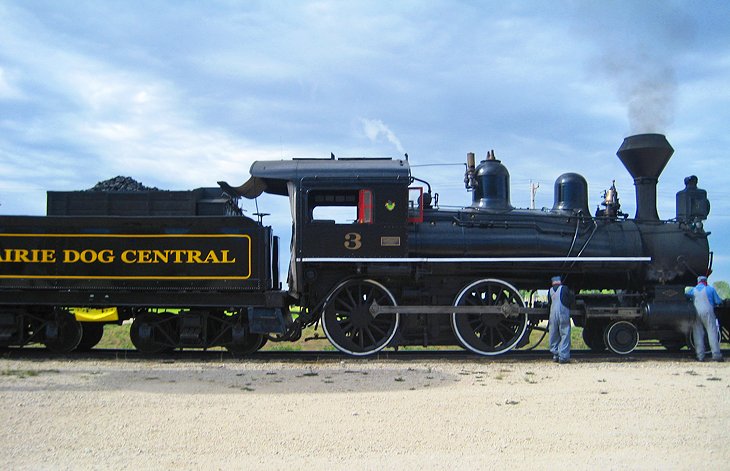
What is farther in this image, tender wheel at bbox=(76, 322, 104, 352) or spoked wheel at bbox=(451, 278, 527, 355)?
tender wheel at bbox=(76, 322, 104, 352)

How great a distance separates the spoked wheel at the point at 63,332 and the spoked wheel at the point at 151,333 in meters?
1.12

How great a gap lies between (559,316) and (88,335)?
29.1ft

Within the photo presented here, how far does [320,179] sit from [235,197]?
196 cm

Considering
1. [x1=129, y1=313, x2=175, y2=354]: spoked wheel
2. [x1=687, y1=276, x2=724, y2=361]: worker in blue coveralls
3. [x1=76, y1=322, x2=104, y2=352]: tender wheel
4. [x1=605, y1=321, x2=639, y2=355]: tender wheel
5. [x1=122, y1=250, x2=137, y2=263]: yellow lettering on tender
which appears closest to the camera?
[x1=122, y1=250, x2=137, y2=263]: yellow lettering on tender

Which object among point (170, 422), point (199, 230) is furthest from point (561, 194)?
point (170, 422)

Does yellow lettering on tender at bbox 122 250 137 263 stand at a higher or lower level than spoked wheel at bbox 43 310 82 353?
higher

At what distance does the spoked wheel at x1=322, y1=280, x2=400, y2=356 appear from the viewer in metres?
11.2

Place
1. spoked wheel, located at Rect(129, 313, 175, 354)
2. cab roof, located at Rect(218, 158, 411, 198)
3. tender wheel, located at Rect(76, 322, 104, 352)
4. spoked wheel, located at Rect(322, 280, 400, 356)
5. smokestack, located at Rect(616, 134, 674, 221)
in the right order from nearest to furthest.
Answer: cab roof, located at Rect(218, 158, 411, 198) → spoked wheel, located at Rect(322, 280, 400, 356) → spoked wheel, located at Rect(129, 313, 175, 354) → smokestack, located at Rect(616, 134, 674, 221) → tender wheel, located at Rect(76, 322, 104, 352)

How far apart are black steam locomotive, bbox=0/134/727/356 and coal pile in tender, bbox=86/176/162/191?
827 mm

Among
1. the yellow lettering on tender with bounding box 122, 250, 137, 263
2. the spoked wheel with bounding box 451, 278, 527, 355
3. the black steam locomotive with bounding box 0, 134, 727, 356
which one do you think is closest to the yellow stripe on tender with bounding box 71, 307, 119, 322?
the black steam locomotive with bounding box 0, 134, 727, 356

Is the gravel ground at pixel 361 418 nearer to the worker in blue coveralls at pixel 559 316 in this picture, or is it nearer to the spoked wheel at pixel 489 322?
the worker in blue coveralls at pixel 559 316

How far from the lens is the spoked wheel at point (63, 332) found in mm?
11461

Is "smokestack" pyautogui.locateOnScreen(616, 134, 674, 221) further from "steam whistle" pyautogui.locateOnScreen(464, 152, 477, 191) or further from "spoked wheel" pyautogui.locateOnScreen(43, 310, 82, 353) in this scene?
"spoked wheel" pyautogui.locateOnScreen(43, 310, 82, 353)

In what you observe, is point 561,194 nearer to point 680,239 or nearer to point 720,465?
point 680,239
